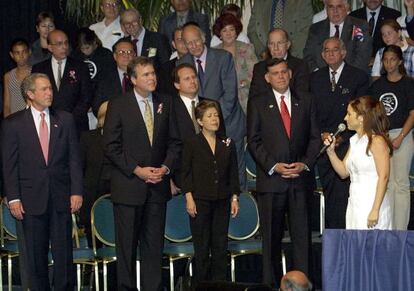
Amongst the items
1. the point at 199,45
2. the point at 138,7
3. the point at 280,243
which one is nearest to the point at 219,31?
the point at 199,45

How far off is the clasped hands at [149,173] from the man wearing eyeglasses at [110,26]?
10.9 ft

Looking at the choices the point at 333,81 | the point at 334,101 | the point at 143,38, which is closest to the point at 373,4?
the point at 333,81

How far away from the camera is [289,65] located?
1231 cm

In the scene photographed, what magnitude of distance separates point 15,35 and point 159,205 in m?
4.72

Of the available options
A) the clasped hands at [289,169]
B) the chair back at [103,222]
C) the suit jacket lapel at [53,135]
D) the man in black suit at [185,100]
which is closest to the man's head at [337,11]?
the man in black suit at [185,100]

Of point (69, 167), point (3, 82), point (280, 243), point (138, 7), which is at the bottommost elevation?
point (280, 243)

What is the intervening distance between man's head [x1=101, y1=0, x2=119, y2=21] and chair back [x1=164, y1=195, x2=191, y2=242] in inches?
126

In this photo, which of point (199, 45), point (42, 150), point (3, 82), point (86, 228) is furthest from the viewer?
point (3, 82)

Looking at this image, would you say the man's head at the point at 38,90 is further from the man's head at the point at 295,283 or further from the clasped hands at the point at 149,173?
the man's head at the point at 295,283

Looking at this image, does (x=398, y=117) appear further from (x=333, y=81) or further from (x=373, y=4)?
(x=373, y=4)

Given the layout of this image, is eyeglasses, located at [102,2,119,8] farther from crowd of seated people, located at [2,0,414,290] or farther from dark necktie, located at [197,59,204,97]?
dark necktie, located at [197,59,204,97]

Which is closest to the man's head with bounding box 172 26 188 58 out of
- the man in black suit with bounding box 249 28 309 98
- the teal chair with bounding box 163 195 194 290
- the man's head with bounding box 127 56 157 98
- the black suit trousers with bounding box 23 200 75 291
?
the man in black suit with bounding box 249 28 309 98

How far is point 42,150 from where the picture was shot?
10.7 metres

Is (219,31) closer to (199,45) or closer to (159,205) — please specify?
(199,45)
